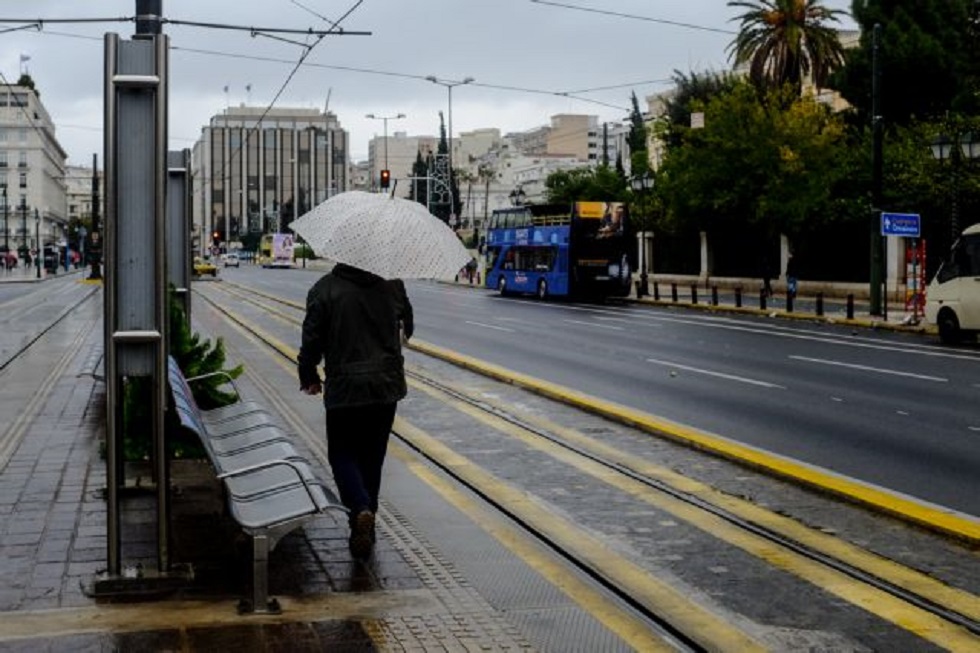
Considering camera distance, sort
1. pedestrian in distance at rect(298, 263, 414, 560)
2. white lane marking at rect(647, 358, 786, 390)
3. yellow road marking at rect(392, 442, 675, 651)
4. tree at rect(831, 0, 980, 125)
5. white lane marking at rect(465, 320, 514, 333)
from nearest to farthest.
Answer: yellow road marking at rect(392, 442, 675, 651) → pedestrian in distance at rect(298, 263, 414, 560) → white lane marking at rect(647, 358, 786, 390) → white lane marking at rect(465, 320, 514, 333) → tree at rect(831, 0, 980, 125)

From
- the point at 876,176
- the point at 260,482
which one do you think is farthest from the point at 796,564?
the point at 876,176

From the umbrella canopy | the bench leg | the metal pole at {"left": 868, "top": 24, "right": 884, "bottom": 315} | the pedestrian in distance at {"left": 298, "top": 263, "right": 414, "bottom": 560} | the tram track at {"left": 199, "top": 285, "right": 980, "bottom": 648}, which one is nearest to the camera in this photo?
the bench leg

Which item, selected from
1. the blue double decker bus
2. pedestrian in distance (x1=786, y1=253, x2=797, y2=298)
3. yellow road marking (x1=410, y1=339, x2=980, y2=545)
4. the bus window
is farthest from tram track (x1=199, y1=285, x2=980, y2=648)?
the bus window

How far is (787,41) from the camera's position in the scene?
57281mm

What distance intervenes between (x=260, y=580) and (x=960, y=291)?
21.8 metres

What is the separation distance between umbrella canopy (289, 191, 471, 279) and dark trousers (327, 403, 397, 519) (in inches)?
31.2

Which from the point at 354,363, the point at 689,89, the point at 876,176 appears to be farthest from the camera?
the point at 689,89

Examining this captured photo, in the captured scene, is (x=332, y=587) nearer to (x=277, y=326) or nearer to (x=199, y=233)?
(x=277, y=326)

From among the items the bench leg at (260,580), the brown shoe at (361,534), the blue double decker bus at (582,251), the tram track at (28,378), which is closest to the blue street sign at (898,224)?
the blue double decker bus at (582,251)

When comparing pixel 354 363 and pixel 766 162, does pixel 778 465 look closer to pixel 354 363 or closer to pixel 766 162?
pixel 354 363

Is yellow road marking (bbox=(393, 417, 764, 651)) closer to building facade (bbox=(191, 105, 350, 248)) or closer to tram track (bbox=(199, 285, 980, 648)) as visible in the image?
tram track (bbox=(199, 285, 980, 648))

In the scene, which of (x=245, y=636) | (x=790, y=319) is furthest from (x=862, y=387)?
(x=790, y=319)

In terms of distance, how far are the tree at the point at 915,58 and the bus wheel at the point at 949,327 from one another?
22429 millimetres

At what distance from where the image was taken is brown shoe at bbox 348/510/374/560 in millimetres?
6766
